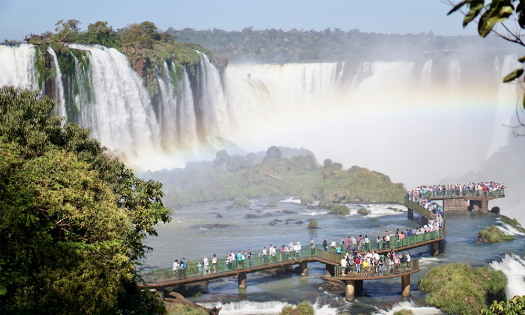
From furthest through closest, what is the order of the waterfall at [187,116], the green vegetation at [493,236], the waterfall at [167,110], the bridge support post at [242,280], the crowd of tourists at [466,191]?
1. the waterfall at [187,116]
2. the waterfall at [167,110]
3. the crowd of tourists at [466,191]
4. the green vegetation at [493,236]
5. the bridge support post at [242,280]

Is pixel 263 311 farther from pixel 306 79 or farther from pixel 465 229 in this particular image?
pixel 306 79

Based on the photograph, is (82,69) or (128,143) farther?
(128,143)

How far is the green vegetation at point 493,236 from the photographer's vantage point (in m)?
31.5

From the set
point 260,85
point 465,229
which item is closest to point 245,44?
point 260,85

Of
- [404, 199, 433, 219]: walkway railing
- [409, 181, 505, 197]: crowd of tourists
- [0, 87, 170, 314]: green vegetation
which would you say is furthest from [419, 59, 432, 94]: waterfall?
[0, 87, 170, 314]: green vegetation

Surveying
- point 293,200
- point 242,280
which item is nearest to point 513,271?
point 242,280

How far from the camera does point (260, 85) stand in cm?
7850

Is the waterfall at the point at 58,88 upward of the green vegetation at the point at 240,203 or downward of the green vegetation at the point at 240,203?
upward

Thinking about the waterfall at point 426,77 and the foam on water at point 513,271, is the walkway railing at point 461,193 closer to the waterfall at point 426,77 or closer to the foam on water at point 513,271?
the foam on water at point 513,271

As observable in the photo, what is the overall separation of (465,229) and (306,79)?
1843 inches

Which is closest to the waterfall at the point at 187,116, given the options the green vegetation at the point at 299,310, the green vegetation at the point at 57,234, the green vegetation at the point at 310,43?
the green vegetation at the point at 299,310

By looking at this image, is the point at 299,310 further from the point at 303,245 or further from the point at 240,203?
the point at 240,203

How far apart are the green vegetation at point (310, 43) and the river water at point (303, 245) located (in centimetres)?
7948

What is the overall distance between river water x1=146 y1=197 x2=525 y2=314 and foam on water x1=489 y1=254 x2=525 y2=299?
0.15ft
